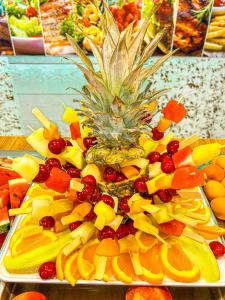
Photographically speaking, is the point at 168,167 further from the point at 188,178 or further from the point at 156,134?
the point at 156,134

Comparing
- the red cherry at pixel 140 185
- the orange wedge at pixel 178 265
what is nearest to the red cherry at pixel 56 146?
the red cherry at pixel 140 185

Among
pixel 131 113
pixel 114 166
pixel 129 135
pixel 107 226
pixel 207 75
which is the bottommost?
pixel 207 75

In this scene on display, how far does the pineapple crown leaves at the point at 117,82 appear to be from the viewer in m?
1.12

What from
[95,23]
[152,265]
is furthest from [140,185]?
[95,23]

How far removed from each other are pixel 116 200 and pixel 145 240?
0.65 feet

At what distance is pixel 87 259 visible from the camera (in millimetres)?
1220

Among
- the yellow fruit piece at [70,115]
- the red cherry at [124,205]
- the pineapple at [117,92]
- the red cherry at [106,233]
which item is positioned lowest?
the red cherry at [106,233]

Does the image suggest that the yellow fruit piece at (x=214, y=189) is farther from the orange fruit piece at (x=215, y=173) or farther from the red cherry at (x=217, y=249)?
the red cherry at (x=217, y=249)

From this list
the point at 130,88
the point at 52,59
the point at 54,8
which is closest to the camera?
the point at 130,88

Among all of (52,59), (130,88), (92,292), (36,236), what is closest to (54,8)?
(52,59)

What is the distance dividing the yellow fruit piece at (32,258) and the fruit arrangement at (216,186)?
0.71 m

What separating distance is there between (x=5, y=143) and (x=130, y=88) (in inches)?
49.3

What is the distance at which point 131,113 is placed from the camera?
1.19m

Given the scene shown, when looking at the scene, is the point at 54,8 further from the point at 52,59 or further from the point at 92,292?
the point at 92,292
